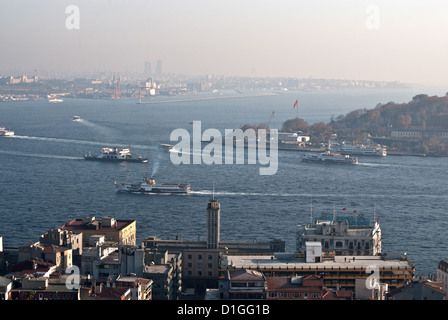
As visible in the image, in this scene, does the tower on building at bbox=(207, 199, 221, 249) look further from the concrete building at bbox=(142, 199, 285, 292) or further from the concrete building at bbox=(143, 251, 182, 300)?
the concrete building at bbox=(143, 251, 182, 300)

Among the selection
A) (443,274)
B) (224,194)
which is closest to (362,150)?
(224,194)

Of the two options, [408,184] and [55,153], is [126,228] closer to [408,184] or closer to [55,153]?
[408,184]

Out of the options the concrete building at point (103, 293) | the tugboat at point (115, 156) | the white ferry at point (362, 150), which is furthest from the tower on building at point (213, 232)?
the white ferry at point (362, 150)

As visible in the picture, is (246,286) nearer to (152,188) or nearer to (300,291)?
(300,291)

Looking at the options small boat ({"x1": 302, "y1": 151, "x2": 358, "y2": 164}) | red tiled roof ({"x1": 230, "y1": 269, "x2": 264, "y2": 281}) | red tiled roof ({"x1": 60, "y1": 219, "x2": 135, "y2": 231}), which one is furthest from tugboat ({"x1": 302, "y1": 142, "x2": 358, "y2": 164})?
red tiled roof ({"x1": 230, "y1": 269, "x2": 264, "y2": 281})

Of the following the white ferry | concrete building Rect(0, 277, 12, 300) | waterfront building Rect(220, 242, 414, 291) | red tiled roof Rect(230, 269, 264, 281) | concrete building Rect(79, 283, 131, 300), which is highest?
red tiled roof Rect(230, 269, 264, 281)

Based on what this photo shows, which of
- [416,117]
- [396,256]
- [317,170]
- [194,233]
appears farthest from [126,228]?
[416,117]
